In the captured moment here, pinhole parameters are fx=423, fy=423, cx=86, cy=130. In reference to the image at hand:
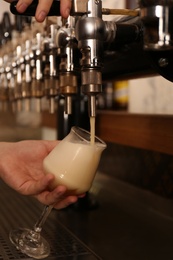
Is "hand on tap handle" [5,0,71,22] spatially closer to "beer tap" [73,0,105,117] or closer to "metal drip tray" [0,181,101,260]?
"beer tap" [73,0,105,117]

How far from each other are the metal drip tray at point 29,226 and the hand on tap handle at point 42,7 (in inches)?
15.3

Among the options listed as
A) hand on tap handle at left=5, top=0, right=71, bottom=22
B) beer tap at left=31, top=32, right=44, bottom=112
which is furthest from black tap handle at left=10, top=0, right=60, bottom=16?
beer tap at left=31, top=32, right=44, bottom=112

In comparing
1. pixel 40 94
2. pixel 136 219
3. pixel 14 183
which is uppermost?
pixel 40 94

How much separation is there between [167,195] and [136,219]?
0.33 feet

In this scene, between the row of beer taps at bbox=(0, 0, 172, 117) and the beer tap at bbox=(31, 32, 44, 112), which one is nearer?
the row of beer taps at bbox=(0, 0, 172, 117)

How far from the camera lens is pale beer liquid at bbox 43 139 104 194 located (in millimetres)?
667

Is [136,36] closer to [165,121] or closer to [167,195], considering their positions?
[165,121]

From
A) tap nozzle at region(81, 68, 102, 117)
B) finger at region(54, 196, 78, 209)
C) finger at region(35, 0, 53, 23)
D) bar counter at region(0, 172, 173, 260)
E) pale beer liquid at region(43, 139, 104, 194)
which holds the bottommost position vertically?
bar counter at region(0, 172, 173, 260)

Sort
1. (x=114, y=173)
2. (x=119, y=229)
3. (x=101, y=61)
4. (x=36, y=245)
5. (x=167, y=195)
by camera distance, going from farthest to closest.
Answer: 1. (x=114, y=173)
2. (x=167, y=195)
3. (x=119, y=229)
4. (x=36, y=245)
5. (x=101, y=61)

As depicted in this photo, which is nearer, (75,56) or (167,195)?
(75,56)

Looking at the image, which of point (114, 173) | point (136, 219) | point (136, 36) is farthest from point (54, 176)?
point (114, 173)

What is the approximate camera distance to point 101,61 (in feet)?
2.02

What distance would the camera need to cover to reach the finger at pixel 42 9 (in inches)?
23.7

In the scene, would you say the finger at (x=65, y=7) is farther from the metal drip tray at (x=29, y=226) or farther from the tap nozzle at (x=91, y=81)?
the metal drip tray at (x=29, y=226)
